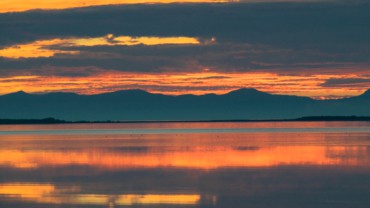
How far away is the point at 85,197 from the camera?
2398 cm

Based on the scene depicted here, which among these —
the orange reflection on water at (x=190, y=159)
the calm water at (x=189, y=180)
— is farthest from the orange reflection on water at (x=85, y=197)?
the orange reflection on water at (x=190, y=159)

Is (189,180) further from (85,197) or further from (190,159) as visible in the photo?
(190,159)

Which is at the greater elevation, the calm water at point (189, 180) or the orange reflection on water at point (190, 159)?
the orange reflection on water at point (190, 159)

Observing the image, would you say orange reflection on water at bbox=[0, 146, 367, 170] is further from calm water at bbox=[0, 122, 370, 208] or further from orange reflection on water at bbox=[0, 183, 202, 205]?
A: orange reflection on water at bbox=[0, 183, 202, 205]

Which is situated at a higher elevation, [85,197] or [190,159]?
[190,159]

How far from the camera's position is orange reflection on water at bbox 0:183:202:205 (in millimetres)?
22812

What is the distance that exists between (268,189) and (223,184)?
2.00 meters

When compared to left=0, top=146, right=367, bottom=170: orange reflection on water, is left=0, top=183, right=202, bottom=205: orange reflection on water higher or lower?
lower

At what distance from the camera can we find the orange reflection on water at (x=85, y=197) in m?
22.8

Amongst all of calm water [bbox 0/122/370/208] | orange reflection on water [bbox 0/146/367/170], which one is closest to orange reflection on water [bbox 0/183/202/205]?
calm water [bbox 0/122/370/208]

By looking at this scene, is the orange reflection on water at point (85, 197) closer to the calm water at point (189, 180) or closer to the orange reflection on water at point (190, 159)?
the calm water at point (189, 180)

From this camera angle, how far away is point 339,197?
23469mm

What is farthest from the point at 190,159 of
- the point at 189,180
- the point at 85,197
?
the point at 85,197

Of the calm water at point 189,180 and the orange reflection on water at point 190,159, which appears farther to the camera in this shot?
the orange reflection on water at point 190,159
